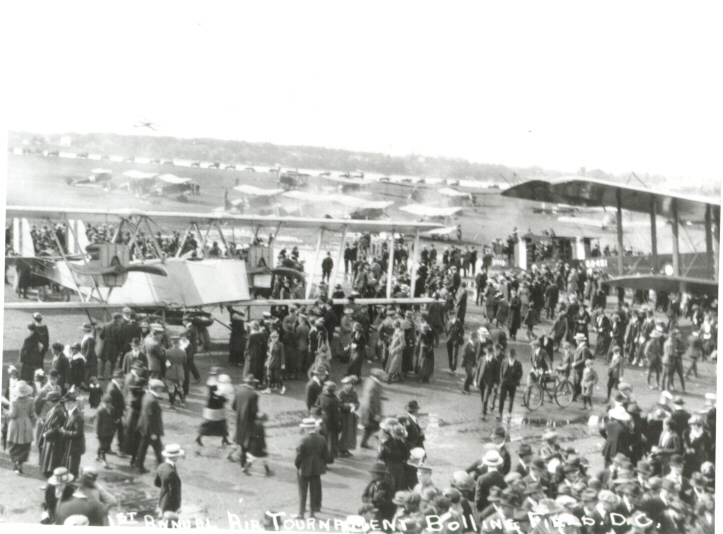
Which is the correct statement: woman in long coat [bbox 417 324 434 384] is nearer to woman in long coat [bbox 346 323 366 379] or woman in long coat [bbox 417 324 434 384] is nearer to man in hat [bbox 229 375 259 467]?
woman in long coat [bbox 346 323 366 379]

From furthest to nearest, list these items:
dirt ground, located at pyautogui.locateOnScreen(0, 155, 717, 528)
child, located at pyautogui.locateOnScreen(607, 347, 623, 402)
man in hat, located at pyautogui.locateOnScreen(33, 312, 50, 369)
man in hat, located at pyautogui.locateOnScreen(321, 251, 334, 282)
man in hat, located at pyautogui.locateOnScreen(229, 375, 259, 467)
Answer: man in hat, located at pyautogui.locateOnScreen(321, 251, 334, 282) → child, located at pyautogui.locateOnScreen(607, 347, 623, 402) → man in hat, located at pyautogui.locateOnScreen(33, 312, 50, 369) → dirt ground, located at pyautogui.locateOnScreen(0, 155, 717, 528) → man in hat, located at pyautogui.locateOnScreen(229, 375, 259, 467)

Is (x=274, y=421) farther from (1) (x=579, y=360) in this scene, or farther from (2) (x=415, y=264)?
(1) (x=579, y=360)

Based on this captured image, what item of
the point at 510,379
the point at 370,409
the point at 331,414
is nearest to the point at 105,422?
the point at 331,414

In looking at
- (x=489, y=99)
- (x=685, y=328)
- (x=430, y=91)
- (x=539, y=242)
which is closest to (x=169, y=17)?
(x=430, y=91)

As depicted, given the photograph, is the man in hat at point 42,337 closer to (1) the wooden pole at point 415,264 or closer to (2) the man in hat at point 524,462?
(1) the wooden pole at point 415,264

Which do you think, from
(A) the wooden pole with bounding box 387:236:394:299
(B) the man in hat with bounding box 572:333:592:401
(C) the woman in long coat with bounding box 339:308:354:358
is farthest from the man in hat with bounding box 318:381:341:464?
(B) the man in hat with bounding box 572:333:592:401

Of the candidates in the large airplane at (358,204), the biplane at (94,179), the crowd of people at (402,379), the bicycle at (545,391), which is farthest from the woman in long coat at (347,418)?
the biplane at (94,179)
